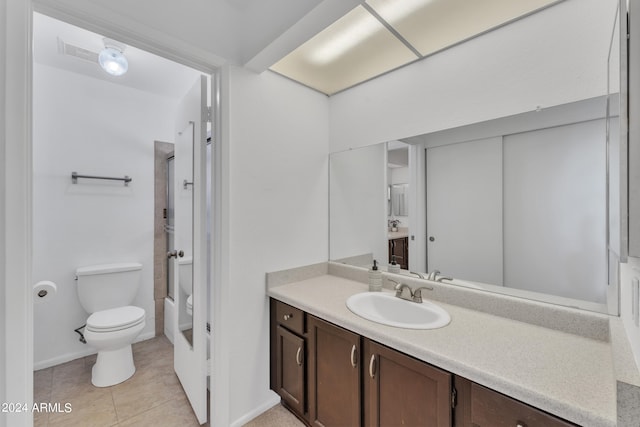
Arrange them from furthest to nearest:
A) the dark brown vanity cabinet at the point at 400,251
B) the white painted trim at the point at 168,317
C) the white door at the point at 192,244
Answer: the white painted trim at the point at 168,317 → the dark brown vanity cabinet at the point at 400,251 → the white door at the point at 192,244

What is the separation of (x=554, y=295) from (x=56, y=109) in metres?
3.66

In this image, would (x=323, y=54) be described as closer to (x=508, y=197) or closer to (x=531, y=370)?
(x=508, y=197)

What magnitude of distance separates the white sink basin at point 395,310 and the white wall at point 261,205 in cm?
60

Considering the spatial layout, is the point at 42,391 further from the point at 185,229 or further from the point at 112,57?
the point at 112,57

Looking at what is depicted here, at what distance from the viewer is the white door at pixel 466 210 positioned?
1.43 meters

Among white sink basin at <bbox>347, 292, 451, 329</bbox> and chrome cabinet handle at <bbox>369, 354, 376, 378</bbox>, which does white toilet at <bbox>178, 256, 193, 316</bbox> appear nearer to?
white sink basin at <bbox>347, 292, 451, 329</bbox>

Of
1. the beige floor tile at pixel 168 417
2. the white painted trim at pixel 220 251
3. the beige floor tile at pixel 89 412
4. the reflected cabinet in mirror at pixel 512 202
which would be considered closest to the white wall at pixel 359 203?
the reflected cabinet in mirror at pixel 512 202

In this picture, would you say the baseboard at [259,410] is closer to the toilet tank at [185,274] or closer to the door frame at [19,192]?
the toilet tank at [185,274]

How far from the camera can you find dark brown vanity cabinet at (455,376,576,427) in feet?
2.55

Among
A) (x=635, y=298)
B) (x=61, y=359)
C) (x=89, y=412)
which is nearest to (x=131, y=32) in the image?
(x=635, y=298)

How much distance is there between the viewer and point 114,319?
2111 millimetres

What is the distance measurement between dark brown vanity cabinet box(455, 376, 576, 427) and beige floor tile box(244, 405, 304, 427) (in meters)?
1.13

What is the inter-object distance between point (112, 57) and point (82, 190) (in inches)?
47.6

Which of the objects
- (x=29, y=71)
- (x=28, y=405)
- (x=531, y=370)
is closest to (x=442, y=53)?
(x=531, y=370)
